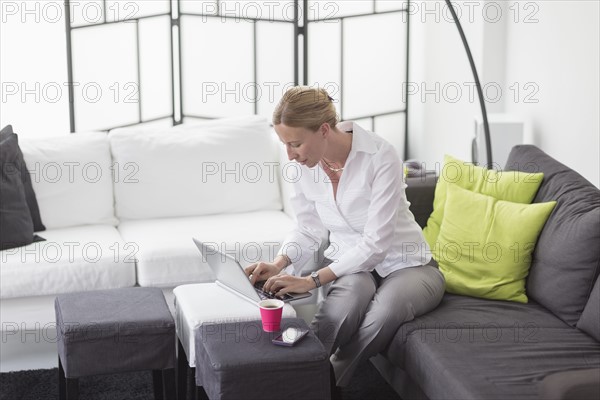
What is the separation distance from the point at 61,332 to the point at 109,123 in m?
1.89

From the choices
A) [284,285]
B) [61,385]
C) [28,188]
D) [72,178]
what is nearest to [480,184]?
[284,285]

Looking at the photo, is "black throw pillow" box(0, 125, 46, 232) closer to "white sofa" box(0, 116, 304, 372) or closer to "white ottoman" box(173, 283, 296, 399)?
"white sofa" box(0, 116, 304, 372)

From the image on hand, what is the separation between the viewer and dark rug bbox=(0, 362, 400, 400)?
324 centimetres

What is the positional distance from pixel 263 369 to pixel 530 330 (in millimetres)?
881

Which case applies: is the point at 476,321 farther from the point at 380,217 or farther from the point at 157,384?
the point at 157,384

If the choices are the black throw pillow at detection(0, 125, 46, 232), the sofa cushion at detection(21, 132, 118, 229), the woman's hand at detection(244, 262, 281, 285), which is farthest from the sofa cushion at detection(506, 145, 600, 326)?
the black throw pillow at detection(0, 125, 46, 232)

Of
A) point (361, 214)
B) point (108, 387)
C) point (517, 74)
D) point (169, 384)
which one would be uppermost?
point (517, 74)

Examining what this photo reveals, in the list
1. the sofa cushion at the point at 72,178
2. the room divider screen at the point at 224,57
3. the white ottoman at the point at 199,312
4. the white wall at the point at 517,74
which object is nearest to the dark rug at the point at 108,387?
the white ottoman at the point at 199,312

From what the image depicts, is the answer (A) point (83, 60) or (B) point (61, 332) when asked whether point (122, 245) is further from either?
(A) point (83, 60)

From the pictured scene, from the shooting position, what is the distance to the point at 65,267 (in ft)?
11.7

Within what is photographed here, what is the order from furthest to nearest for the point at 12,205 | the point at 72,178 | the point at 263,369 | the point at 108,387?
1. the point at 72,178
2. the point at 12,205
3. the point at 108,387
4. the point at 263,369

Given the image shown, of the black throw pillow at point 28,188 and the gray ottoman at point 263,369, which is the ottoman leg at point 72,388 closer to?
the gray ottoman at point 263,369

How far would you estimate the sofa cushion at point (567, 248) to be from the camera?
2.87 m

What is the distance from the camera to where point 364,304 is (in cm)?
303
